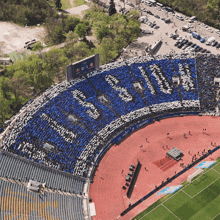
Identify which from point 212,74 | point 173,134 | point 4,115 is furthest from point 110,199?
point 212,74

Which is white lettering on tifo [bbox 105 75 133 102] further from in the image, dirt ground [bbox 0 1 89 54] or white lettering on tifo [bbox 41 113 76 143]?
dirt ground [bbox 0 1 89 54]

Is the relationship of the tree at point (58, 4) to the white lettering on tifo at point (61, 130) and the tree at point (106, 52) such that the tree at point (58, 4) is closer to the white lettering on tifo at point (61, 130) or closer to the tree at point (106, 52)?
the tree at point (106, 52)

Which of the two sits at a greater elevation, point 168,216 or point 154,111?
point 154,111

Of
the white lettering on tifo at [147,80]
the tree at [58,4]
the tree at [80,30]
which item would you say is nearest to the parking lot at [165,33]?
the white lettering on tifo at [147,80]

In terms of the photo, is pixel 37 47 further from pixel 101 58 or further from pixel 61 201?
pixel 61 201

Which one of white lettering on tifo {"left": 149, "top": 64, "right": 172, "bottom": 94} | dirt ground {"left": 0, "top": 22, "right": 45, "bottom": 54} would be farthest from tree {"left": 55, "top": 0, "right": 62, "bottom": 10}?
white lettering on tifo {"left": 149, "top": 64, "right": 172, "bottom": 94}

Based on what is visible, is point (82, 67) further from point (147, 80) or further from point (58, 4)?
point (58, 4)
